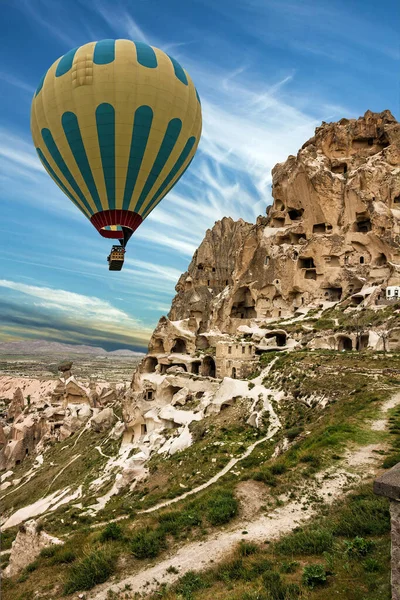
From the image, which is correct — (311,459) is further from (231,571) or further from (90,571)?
(90,571)

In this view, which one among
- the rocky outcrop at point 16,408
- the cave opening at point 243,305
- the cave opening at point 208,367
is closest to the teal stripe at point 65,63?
the cave opening at point 208,367

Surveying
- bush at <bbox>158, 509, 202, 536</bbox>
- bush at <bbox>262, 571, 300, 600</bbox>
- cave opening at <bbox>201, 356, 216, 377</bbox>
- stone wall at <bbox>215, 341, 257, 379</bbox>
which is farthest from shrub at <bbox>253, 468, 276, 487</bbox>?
cave opening at <bbox>201, 356, 216, 377</bbox>

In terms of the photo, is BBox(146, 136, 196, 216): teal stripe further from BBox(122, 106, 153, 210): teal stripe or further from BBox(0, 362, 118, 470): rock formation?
BBox(0, 362, 118, 470): rock formation

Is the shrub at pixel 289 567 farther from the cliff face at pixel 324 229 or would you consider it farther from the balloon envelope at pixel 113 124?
the cliff face at pixel 324 229

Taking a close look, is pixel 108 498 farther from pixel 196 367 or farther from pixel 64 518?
pixel 196 367

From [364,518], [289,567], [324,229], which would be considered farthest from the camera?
[324,229]

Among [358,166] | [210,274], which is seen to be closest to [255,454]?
[358,166]

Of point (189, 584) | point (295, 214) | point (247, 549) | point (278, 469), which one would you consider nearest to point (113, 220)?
point (278, 469)
